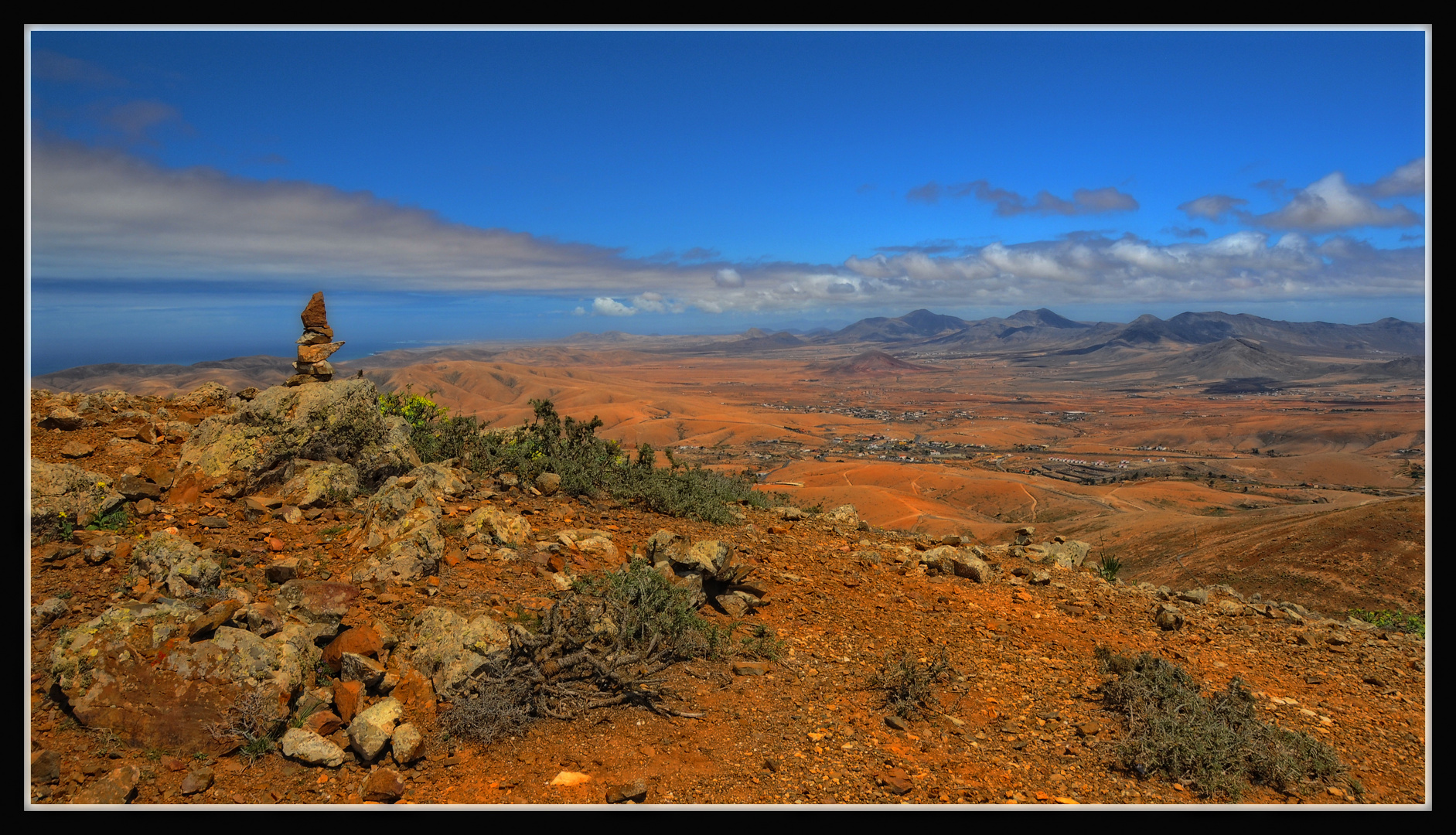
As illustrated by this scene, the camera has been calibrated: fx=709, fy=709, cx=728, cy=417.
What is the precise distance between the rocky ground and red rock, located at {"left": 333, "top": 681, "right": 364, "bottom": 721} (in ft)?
0.05

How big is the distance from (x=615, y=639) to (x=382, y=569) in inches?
72.4

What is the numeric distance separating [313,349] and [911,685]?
6545 millimetres

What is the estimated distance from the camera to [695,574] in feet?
18.1

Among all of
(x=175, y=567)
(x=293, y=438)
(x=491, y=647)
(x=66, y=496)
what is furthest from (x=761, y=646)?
(x=66, y=496)

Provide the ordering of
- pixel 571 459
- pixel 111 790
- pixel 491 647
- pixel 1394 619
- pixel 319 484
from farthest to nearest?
pixel 1394 619
pixel 571 459
pixel 319 484
pixel 491 647
pixel 111 790

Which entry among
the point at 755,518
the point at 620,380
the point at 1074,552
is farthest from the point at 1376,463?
the point at 620,380

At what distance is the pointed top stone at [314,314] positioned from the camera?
727cm

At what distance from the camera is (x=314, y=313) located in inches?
287

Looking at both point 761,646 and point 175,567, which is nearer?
point 175,567

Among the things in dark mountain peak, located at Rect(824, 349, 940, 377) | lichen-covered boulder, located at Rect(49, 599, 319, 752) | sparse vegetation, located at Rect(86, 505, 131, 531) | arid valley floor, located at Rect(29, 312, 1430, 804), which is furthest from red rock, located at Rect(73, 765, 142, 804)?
dark mountain peak, located at Rect(824, 349, 940, 377)

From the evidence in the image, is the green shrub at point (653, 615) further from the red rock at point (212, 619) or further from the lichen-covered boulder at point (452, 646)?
the red rock at point (212, 619)

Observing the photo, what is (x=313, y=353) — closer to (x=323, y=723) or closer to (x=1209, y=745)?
(x=323, y=723)

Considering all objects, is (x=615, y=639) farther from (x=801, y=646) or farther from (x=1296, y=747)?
(x=1296, y=747)

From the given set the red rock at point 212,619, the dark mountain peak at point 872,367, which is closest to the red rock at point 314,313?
the red rock at point 212,619
